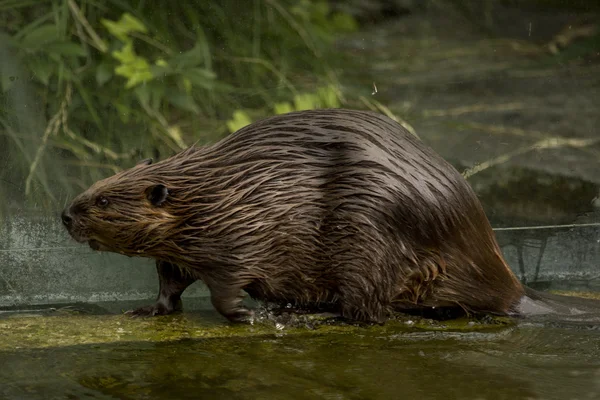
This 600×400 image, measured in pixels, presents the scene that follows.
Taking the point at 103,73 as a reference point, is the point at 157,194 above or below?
below

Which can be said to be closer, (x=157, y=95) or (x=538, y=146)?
(x=157, y=95)

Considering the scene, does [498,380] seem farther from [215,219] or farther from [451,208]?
[215,219]

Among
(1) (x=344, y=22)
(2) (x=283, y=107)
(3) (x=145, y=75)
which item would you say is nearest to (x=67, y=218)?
(3) (x=145, y=75)

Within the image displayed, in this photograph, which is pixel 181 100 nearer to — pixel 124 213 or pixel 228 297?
pixel 124 213

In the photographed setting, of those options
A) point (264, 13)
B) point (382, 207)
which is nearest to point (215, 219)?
point (382, 207)

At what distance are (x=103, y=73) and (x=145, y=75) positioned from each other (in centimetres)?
20

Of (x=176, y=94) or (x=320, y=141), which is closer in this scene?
(x=320, y=141)

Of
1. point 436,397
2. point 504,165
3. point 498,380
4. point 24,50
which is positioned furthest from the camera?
point 504,165

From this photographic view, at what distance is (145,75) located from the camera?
167 inches

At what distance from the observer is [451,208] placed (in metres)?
3.46

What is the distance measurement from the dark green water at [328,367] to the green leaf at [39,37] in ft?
5.48

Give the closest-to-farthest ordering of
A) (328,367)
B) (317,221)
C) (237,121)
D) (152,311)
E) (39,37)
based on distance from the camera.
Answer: (328,367) → (317,221) → (152,311) → (39,37) → (237,121)

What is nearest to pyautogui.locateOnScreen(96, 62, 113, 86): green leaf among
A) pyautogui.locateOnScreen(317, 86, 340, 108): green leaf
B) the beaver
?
the beaver

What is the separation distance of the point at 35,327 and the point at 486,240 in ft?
5.85
